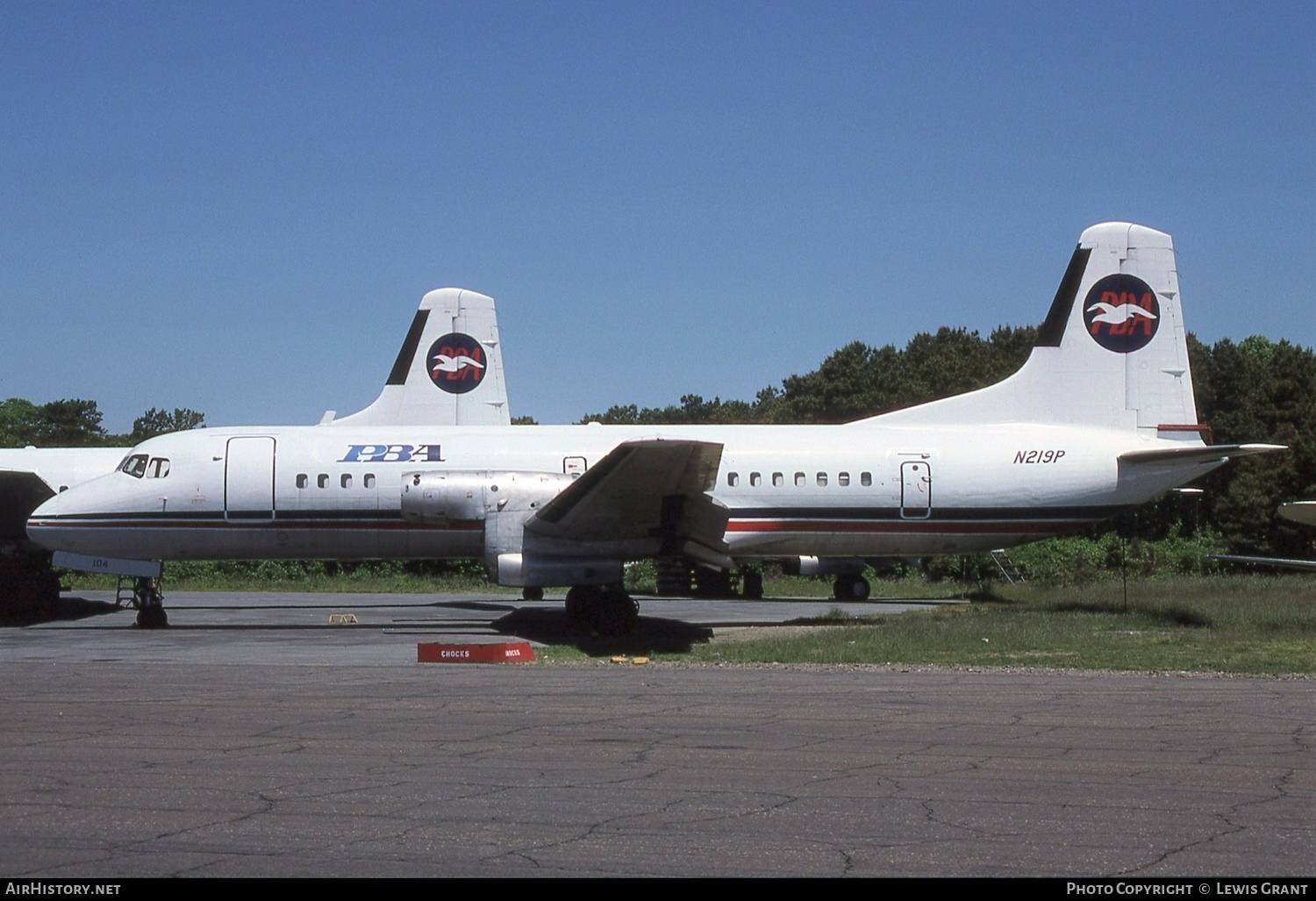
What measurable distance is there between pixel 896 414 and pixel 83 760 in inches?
679

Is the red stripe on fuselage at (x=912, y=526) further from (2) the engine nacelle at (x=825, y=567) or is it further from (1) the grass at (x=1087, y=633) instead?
(2) the engine nacelle at (x=825, y=567)

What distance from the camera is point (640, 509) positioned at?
17656mm

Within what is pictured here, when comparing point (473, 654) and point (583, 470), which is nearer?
point (473, 654)

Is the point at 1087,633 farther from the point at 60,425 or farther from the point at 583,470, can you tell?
the point at 60,425

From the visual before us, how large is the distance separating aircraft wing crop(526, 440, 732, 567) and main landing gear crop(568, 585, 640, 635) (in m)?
0.73

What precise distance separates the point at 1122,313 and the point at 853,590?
8969 millimetres

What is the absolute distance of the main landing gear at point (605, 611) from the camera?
1834cm

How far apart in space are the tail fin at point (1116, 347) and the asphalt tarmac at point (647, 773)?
10097 millimetres

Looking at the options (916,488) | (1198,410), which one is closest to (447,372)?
(916,488)

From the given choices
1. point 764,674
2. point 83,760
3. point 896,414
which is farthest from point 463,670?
point 896,414

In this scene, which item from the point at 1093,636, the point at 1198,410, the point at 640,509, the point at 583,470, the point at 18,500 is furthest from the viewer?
the point at 1198,410

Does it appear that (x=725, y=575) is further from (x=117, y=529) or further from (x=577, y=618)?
(x=117, y=529)

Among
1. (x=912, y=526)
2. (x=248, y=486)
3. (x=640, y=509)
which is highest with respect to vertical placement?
(x=248, y=486)

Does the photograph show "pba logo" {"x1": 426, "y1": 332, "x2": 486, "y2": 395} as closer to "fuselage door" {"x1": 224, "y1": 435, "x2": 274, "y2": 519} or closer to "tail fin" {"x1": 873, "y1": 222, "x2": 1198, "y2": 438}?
"fuselage door" {"x1": 224, "y1": 435, "x2": 274, "y2": 519}
